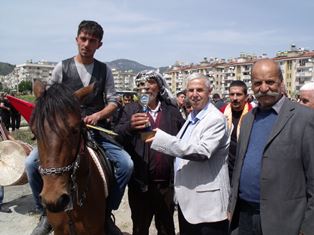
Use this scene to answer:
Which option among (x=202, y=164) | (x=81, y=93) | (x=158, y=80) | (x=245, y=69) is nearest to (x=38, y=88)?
(x=81, y=93)

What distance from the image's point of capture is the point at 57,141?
9.09 feet

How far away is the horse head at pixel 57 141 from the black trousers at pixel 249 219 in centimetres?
157

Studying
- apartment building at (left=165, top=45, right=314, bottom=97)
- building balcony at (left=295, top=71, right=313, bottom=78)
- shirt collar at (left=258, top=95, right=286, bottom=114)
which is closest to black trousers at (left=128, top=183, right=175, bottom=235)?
shirt collar at (left=258, top=95, right=286, bottom=114)

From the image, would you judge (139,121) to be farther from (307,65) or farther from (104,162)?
(307,65)

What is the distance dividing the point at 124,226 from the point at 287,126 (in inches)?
176

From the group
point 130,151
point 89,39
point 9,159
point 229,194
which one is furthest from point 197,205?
point 9,159

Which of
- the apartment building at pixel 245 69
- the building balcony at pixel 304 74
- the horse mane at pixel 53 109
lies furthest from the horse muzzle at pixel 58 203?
the building balcony at pixel 304 74

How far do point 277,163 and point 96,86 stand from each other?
2.39 meters

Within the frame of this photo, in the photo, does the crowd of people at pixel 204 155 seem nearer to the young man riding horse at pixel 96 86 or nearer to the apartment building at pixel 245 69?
the young man riding horse at pixel 96 86

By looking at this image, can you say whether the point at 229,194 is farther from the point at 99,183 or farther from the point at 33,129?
the point at 33,129

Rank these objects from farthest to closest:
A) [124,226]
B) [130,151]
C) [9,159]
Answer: [9,159]
[124,226]
[130,151]

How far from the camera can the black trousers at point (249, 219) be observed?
303 cm

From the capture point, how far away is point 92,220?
3.65 metres

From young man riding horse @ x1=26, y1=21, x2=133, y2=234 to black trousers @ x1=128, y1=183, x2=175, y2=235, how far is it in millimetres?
516
